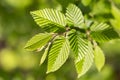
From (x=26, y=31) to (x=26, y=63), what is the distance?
1.43ft

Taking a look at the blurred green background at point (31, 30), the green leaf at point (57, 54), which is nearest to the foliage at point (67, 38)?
the green leaf at point (57, 54)

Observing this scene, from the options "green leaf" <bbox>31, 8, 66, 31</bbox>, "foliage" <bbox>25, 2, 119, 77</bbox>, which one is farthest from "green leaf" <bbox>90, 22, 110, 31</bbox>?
"green leaf" <bbox>31, 8, 66, 31</bbox>

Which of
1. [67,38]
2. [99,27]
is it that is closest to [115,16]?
[99,27]

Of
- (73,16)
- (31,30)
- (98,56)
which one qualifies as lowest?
(31,30)

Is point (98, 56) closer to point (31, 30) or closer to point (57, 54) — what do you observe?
point (57, 54)

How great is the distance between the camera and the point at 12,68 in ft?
7.92

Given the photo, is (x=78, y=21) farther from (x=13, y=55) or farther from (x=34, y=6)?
(x=13, y=55)

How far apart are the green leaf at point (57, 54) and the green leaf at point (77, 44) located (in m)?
0.01

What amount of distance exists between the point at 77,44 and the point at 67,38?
3 cm

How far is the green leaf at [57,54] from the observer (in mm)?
771

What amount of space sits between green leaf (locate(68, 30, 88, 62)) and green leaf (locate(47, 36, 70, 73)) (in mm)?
15

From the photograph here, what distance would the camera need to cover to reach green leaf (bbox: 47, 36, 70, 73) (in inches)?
30.4

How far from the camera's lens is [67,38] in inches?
31.8

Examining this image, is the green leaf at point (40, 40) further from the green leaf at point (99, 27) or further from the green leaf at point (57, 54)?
the green leaf at point (99, 27)
